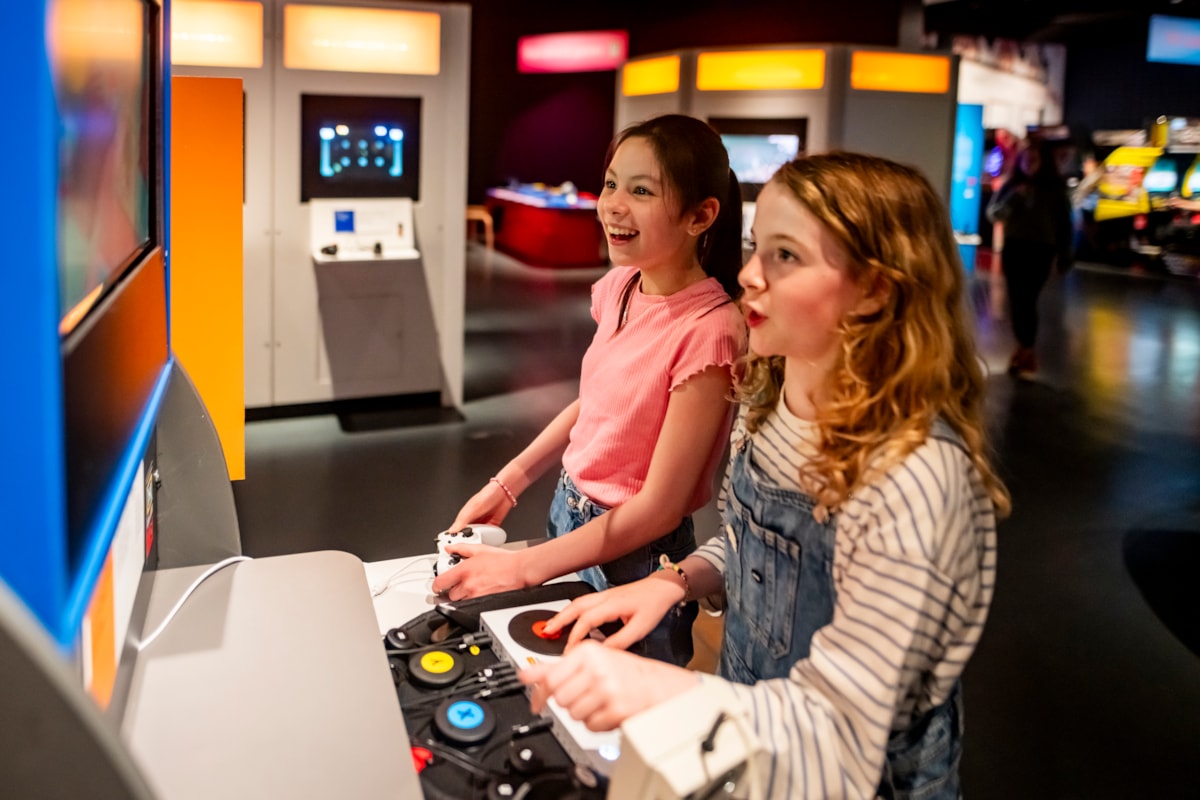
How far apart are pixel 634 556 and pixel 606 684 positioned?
0.80m

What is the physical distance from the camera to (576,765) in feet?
3.58

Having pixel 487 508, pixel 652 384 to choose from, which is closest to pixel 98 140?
pixel 652 384

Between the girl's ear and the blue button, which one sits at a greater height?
the girl's ear

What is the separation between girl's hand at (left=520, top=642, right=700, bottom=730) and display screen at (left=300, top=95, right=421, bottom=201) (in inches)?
201

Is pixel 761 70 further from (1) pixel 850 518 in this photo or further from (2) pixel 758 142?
(1) pixel 850 518

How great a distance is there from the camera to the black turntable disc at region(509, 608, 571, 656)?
131cm

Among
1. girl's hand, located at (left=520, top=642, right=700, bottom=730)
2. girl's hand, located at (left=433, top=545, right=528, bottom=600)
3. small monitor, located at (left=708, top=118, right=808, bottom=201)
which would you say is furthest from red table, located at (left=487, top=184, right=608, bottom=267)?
girl's hand, located at (left=520, top=642, right=700, bottom=730)

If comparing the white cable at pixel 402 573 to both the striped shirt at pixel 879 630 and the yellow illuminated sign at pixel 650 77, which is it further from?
the yellow illuminated sign at pixel 650 77

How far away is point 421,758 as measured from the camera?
1093 mm

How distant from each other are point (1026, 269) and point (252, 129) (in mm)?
5119

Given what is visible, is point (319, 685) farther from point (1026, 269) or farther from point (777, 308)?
point (1026, 269)

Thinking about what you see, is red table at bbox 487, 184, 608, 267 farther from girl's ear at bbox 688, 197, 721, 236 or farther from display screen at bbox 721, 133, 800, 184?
girl's ear at bbox 688, 197, 721, 236

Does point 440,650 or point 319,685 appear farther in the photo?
point 440,650

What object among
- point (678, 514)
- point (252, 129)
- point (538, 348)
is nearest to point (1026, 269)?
point (538, 348)
